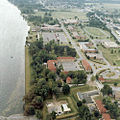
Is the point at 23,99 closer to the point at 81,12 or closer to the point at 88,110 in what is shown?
the point at 88,110

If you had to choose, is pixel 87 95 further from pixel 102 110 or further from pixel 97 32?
pixel 97 32

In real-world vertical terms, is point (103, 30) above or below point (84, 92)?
above

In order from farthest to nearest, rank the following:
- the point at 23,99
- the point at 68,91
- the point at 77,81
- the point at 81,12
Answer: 1. the point at 81,12
2. the point at 77,81
3. the point at 68,91
4. the point at 23,99

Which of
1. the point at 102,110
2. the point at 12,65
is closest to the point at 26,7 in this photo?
the point at 12,65

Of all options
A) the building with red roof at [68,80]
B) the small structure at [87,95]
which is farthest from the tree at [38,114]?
the building with red roof at [68,80]

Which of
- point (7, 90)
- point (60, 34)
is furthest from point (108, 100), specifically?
point (60, 34)
